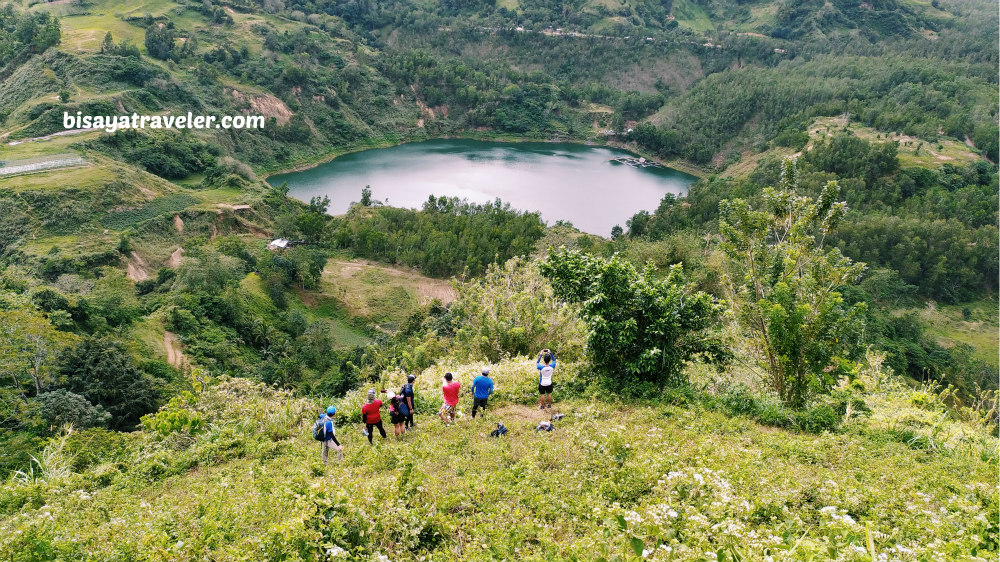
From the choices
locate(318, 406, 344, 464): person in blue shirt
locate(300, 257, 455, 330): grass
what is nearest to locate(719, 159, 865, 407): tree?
locate(318, 406, 344, 464): person in blue shirt

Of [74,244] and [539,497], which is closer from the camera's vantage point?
[539,497]

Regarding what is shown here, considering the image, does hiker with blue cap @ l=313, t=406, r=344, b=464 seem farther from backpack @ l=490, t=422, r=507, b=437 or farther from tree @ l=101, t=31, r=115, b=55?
tree @ l=101, t=31, r=115, b=55

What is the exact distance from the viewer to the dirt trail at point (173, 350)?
84.2 feet

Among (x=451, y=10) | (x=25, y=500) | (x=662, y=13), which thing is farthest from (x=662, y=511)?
(x=662, y=13)

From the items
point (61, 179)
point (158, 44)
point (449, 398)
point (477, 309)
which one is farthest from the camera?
point (158, 44)

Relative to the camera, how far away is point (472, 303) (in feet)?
68.0

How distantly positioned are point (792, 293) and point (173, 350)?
27585 mm

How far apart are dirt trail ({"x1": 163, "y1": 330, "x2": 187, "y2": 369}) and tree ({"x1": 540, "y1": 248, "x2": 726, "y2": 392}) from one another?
22154mm

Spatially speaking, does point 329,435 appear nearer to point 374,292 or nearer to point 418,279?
point 374,292

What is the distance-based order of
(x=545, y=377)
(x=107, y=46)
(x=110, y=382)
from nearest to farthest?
(x=545, y=377)
(x=110, y=382)
(x=107, y=46)

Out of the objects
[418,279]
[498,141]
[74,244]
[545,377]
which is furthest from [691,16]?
[545,377]

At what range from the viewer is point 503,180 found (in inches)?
2699

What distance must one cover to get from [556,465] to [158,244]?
4191 centimetres

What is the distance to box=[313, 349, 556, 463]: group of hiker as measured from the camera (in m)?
9.77
